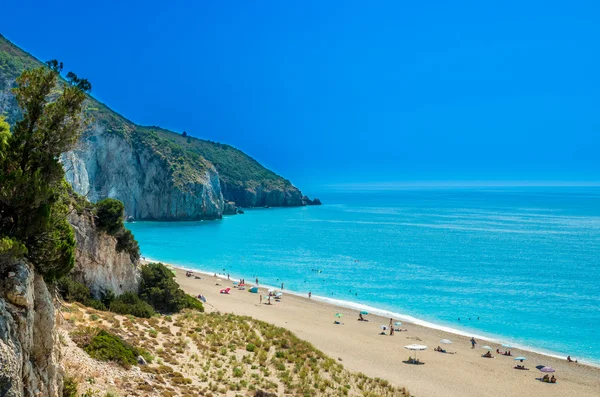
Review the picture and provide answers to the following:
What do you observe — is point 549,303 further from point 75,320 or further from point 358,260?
point 75,320

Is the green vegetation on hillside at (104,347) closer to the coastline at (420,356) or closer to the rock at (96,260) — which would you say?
the rock at (96,260)

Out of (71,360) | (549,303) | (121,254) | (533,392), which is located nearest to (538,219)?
(549,303)

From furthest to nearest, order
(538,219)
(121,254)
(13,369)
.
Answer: (538,219) < (121,254) < (13,369)

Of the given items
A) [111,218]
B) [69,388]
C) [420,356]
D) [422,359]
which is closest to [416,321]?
[420,356]

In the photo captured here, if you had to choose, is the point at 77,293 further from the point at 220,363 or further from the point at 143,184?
the point at 143,184

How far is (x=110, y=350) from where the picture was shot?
46.2 ft

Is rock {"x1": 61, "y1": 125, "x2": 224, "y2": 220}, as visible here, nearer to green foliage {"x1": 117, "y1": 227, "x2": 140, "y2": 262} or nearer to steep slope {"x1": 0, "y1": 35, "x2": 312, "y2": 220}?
steep slope {"x1": 0, "y1": 35, "x2": 312, "y2": 220}

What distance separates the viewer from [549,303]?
135 feet

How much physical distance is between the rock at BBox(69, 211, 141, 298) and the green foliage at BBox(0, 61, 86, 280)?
1229 cm

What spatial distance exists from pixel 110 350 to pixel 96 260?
10011mm

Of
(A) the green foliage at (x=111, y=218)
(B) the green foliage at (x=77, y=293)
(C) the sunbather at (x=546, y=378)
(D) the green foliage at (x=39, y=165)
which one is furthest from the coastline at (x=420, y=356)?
(D) the green foliage at (x=39, y=165)

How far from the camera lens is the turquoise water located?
37000 millimetres

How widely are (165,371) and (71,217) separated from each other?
1053cm

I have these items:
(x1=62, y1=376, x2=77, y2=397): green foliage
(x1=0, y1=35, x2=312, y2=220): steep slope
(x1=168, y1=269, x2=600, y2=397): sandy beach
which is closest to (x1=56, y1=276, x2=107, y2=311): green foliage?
(x1=62, y1=376, x2=77, y2=397): green foliage
